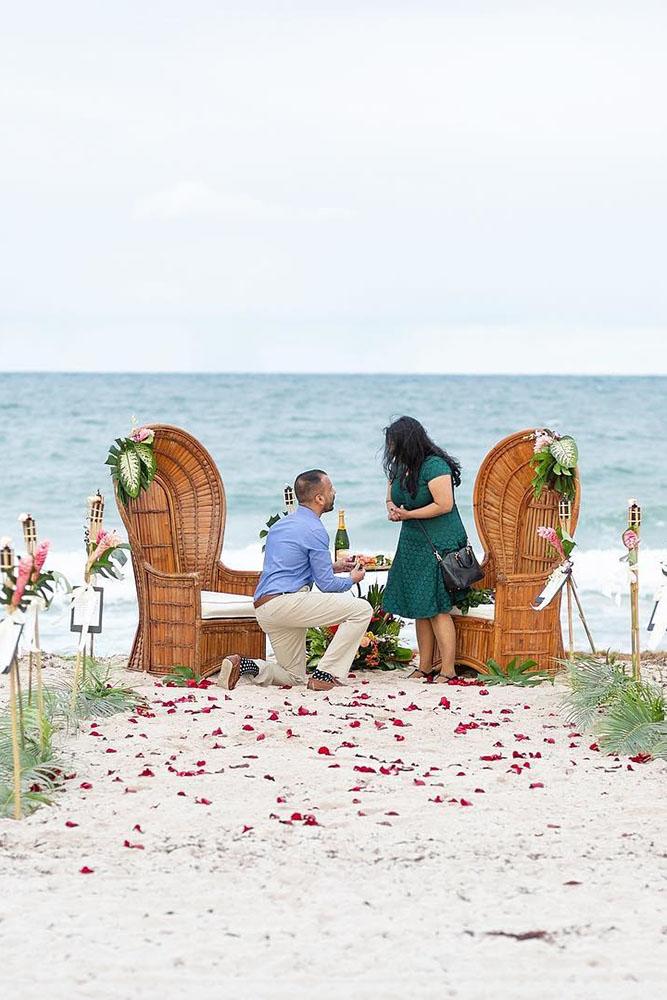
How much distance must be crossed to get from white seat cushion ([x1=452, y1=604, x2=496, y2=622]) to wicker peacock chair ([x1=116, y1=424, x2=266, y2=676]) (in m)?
1.21

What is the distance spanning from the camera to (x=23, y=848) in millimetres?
4141

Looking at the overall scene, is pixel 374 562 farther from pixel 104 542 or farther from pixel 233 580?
pixel 104 542

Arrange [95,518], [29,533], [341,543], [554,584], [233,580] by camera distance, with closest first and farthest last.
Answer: [29,533]
[95,518]
[554,584]
[341,543]
[233,580]

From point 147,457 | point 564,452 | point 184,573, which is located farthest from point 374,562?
point 147,457

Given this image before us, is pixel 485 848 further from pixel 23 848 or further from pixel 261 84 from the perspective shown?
pixel 261 84

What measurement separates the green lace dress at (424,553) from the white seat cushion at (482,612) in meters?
0.17

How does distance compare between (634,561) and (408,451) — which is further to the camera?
(408,451)

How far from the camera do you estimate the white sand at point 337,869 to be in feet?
10.6

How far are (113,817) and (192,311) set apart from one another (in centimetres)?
3120

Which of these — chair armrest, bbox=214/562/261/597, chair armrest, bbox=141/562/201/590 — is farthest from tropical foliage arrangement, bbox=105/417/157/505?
chair armrest, bbox=214/562/261/597

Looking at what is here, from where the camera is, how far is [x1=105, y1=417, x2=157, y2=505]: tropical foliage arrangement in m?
7.05

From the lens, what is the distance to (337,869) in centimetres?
393

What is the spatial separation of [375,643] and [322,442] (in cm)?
2016

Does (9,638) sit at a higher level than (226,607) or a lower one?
higher
